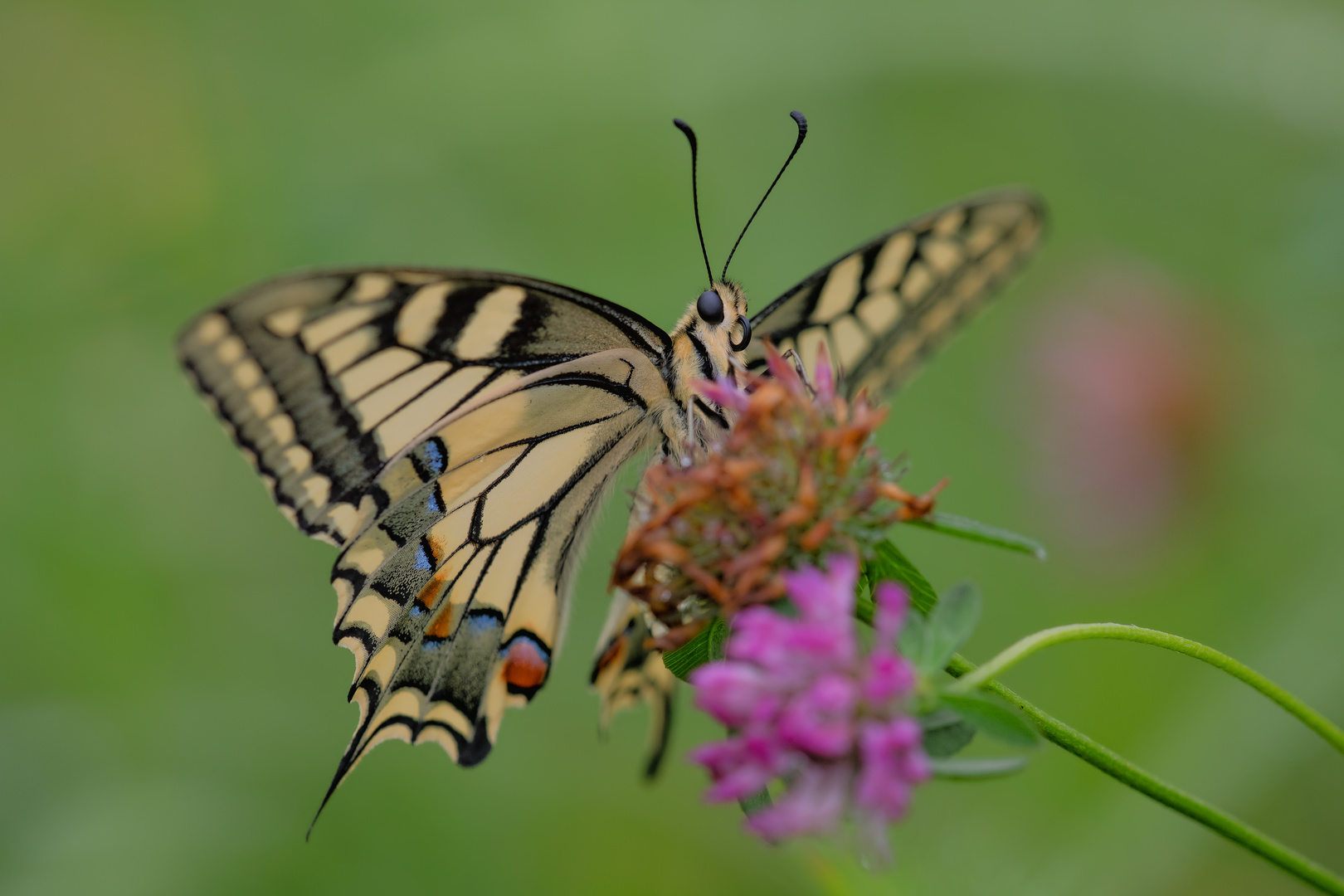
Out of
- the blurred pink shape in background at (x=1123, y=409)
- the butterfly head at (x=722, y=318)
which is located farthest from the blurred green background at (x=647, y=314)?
the butterfly head at (x=722, y=318)

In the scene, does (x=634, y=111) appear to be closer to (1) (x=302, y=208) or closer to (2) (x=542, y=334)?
(1) (x=302, y=208)

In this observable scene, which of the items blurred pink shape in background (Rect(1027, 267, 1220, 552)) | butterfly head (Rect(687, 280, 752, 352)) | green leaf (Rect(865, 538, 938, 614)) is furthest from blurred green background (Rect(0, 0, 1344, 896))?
butterfly head (Rect(687, 280, 752, 352))

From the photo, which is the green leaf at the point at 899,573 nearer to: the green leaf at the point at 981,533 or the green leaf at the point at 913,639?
the green leaf at the point at 981,533

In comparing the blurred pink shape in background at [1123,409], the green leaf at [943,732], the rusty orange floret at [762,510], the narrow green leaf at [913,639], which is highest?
the rusty orange floret at [762,510]

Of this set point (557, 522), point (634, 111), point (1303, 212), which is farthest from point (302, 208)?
point (1303, 212)

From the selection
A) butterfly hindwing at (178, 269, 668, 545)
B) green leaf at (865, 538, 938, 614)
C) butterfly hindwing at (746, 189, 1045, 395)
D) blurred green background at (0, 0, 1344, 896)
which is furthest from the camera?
blurred green background at (0, 0, 1344, 896)

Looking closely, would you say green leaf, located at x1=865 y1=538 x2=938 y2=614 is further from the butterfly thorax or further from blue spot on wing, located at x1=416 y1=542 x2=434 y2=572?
blue spot on wing, located at x1=416 y1=542 x2=434 y2=572
